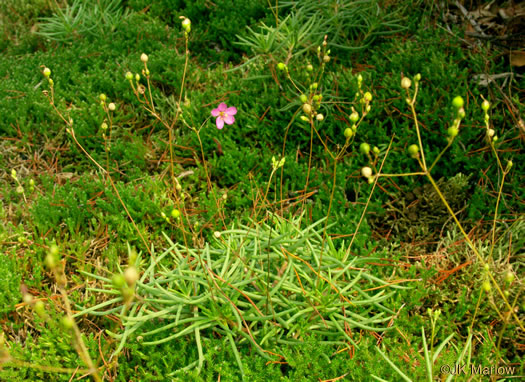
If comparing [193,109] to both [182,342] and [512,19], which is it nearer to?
[182,342]

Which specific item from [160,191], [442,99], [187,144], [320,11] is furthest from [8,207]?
[442,99]

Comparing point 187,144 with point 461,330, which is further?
point 187,144

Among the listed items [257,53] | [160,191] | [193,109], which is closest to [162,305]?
[160,191]

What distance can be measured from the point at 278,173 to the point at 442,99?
4.22 ft

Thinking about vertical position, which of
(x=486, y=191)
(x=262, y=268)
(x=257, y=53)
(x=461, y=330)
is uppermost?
(x=257, y=53)

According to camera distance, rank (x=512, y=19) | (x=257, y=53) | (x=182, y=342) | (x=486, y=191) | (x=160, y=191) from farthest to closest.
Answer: (x=257, y=53), (x=512, y=19), (x=160, y=191), (x=486, y=191), (x=182, y=342)

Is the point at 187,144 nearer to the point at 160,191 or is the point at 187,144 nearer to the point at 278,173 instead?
the point at 160,191

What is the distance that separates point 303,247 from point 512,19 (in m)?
2.41

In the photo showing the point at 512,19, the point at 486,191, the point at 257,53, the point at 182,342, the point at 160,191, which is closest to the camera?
the point at 182,342

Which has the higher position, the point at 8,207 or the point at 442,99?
the point at 442,99

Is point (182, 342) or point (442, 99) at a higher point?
point (442, 99)

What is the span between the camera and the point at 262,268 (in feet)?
7.36

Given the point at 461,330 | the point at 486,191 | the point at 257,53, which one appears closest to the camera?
the point at 461,330

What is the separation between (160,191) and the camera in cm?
307
